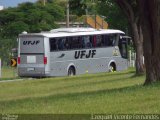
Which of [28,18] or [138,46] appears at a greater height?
[28,18]

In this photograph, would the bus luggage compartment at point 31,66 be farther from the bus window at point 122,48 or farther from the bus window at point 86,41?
the bus window at point 122,48

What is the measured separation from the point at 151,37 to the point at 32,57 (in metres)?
21.5

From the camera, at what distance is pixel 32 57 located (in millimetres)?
39719

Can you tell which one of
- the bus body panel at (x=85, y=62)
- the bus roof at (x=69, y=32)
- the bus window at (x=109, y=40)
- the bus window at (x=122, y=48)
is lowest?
the bus body panel at (x=85, y=62)

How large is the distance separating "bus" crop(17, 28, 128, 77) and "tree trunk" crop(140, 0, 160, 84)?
20.8 metres

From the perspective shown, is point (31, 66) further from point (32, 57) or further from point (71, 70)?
point (71, 70)

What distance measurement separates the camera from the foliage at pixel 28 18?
6989 cm

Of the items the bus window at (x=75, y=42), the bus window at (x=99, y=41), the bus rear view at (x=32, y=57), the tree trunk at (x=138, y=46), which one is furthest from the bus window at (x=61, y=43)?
the tree trunk at (x=138, y=46)

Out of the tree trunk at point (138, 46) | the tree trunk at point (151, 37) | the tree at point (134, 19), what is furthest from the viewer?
the tree trunk at point (138, 46)

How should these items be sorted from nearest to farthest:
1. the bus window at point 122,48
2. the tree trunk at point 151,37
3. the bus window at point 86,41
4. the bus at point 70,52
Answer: the tree trunk at point 151,37, the bus at point 70,52, the bus window at point 86,41, the bus window at point 122,48

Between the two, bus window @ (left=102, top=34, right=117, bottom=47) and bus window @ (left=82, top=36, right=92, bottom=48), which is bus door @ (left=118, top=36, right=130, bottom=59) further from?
bus window @ (left=82, top=36, right=92, bottom=48)

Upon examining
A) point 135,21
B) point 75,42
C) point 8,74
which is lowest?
point 8,74

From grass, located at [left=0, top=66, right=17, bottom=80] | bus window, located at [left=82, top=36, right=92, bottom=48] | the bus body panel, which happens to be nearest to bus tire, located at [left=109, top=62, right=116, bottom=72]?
the bus body panel

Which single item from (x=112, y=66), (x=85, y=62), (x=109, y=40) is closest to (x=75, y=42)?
(x=85, y=62)
